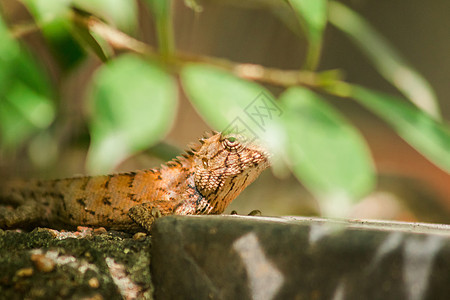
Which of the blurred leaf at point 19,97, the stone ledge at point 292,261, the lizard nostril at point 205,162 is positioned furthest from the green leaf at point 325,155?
the lizard nostril at point 205,162

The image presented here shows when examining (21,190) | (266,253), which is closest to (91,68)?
(21,190)

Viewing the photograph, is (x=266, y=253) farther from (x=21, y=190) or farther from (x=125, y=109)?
(x=21, y=190)

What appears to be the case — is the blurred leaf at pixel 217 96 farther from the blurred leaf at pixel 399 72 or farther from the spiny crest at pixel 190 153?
the spiny crest at pixel 190 153

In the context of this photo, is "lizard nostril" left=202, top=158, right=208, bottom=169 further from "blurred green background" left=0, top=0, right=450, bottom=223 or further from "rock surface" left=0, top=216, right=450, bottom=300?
"rock surface" left=0, top=216, right=450, bottom=300

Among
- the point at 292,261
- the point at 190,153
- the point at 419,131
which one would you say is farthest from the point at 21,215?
the point at 419,131

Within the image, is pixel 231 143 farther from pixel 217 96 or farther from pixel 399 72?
pixel 217 96

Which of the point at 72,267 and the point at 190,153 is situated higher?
the point at 190,153

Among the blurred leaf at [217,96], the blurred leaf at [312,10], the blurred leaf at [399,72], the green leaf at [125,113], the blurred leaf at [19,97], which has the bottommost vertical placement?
the blurred leaf at [19,97]

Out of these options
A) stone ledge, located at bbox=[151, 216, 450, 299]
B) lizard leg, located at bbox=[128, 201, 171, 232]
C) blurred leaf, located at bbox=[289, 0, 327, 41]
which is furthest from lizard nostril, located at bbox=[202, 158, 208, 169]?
blurred leaf, located at bbox=[289, 0, 327, 41]

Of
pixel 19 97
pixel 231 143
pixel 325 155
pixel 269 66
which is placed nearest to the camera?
pixel 325 155
